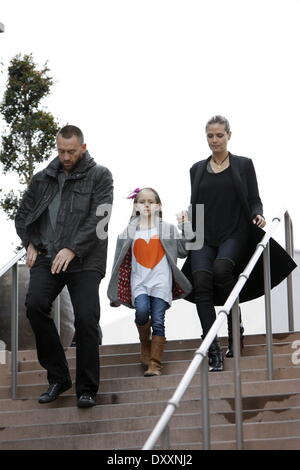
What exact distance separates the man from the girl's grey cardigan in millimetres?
604

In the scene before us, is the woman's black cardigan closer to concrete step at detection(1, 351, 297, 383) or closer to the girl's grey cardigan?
the girl's grey cardigan

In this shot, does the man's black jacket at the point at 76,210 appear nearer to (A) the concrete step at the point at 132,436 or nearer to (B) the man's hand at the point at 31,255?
(B) the man's hand at the point at 31,255

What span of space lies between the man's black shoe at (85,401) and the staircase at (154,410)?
6 centimetres

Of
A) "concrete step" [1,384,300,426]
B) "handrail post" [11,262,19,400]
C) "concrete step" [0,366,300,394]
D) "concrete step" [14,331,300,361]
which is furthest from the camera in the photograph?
"concrete step" [14,331,300,361]

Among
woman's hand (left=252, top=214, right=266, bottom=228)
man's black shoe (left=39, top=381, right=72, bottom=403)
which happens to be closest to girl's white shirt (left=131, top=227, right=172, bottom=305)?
woman's hand (left=252, top=214, right=266, bottom=228)

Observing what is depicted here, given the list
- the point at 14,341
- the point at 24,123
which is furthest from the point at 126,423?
the point at 24,123

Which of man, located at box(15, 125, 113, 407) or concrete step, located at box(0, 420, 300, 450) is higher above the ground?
man, located at box(15, 125, 113, 407)

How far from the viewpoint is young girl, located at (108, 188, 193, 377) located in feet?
26.0

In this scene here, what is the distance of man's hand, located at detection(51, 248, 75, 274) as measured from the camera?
7.29 meters

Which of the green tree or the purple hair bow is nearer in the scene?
the purple hair bow

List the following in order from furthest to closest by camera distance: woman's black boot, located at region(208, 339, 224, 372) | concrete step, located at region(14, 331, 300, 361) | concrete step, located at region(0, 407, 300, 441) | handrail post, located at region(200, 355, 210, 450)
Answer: concrete step, located at region(14, 331, 300, 361)
woman's black boot, located at region(208, 339, 224, 372)
concrete step, located at region(0, 407, 300, 441)
handrail post, located at region(200, 355, 210, 450)

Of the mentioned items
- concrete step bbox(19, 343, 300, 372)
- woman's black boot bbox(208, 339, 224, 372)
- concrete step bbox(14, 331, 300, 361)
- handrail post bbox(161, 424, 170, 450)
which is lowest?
handrail post bbox(161, 424, 170, 450)

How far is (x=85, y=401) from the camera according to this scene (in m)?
7.25

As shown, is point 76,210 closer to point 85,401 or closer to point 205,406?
point 85,401
